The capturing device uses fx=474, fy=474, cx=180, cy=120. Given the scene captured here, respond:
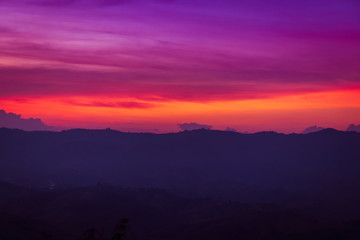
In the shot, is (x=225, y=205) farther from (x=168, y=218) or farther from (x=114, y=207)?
(x=114, y=207)

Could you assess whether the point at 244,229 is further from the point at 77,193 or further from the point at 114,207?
the point at 77,193

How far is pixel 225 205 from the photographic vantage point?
184125mm

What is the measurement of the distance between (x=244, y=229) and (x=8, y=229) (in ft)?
215

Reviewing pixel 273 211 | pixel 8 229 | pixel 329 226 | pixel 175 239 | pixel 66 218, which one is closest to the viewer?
pixel 8 229

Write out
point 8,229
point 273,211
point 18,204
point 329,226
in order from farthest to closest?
1. point 18,204
2. point 273,211
3. point 329,226
4. point 8,229

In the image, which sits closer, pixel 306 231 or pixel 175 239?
pixel 306 231

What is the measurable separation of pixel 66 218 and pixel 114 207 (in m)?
21.3

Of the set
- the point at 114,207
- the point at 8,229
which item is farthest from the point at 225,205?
the point at 8,229

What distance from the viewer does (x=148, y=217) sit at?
179m

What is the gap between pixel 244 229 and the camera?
139 meters

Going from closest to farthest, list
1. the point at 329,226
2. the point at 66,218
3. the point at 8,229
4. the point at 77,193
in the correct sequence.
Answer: the point at 8,229 → the point at 329,226 → the point at 66,218 → the point at 77,193

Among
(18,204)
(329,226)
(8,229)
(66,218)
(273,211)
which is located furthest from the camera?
(18,204)

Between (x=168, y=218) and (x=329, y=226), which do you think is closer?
(x=329, y=226)

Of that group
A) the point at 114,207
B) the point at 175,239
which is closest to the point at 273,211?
the point at 175,239
